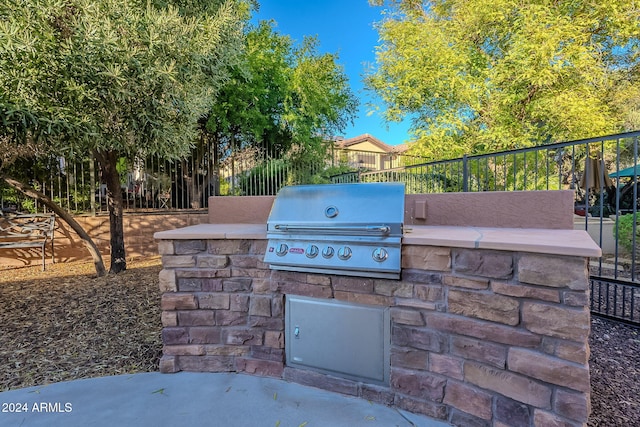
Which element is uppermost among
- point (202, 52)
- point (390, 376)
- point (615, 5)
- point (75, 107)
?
point (615, 5)

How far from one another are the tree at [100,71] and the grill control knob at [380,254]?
3.03 m

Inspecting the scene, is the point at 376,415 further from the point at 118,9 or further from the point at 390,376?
the point at 118,9

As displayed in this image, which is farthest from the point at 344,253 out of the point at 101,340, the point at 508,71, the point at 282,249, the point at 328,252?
the point at 508,71

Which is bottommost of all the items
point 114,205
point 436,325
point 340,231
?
point 436,325

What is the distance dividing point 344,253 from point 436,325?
568mm

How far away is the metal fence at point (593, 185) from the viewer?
8.71 ft

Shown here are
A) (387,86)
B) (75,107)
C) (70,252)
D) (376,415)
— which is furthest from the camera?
(387,86)

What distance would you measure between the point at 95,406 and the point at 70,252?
16.3 ft

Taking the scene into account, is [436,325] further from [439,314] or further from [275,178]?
[275,178]

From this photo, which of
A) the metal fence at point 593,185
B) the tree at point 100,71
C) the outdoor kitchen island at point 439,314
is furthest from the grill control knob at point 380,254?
the tree at point 100,71

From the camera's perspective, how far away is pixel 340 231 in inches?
69.9

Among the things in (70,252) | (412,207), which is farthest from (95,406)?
(70,252)

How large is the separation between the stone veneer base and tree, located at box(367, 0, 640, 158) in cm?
572

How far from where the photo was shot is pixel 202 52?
3.87m
